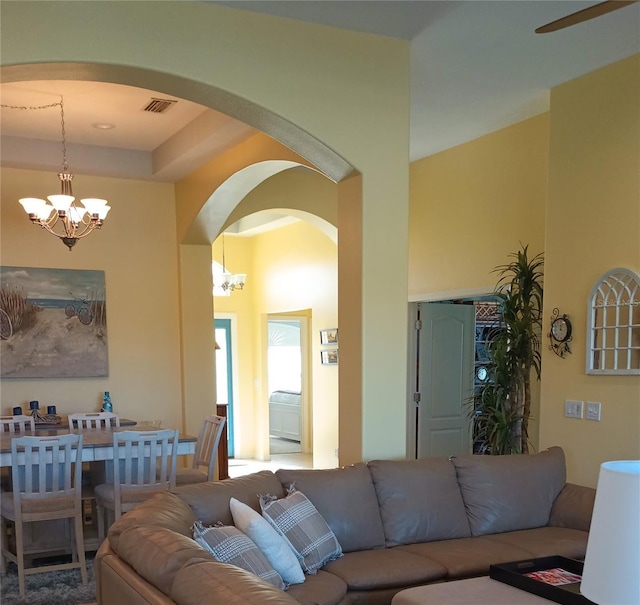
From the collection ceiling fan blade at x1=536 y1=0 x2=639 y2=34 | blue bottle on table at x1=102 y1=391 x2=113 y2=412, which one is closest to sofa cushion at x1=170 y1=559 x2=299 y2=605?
ceiling fan blade at x1=536 y1=0 x2=639 y2=34

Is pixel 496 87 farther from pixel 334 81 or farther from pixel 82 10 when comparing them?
pixel 82 10

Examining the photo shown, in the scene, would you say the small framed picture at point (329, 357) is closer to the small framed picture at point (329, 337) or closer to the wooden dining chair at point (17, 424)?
the small framed picture at point (329, 337)

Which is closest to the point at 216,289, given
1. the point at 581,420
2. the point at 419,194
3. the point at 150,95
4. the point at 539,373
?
the point at 419,194

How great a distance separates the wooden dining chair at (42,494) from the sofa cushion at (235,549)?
6.26 ft

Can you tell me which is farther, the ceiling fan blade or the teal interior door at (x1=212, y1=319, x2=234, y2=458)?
the teal interior door at (x1=212, y1=319, x2=234, y2=458)

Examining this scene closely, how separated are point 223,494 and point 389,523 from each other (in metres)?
0.92

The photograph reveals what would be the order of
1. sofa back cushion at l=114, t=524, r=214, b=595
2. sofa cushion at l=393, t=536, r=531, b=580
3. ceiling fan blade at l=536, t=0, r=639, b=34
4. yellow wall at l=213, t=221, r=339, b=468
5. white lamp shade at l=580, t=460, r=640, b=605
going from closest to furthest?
white lamp shade at l=580, t=460, r=640, b=605 → sofa back cushion at l=114, t=524, r=214, b=595 → ceiling fan blade at l=536, t=0, r=639, b=34 → sofa cushion at l=393, t=536, r=531, b=580 → yellow wall at l=213, t=221, r=339, b=468

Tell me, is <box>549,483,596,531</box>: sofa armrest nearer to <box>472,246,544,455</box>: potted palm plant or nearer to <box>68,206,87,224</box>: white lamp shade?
<box>472,246,544,455</box>: potted palm plant

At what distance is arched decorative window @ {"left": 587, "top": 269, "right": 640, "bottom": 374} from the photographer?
3836 millimetres

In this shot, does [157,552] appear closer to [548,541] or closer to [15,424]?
[548,541]

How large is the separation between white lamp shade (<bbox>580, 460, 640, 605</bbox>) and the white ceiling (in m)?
2.53

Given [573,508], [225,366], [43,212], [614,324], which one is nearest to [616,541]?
[573,508]

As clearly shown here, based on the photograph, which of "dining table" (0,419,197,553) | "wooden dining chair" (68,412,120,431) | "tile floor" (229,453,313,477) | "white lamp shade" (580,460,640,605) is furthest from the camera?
"tile floor" (229,453,313,477)

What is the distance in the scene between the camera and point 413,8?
3.21 metres
